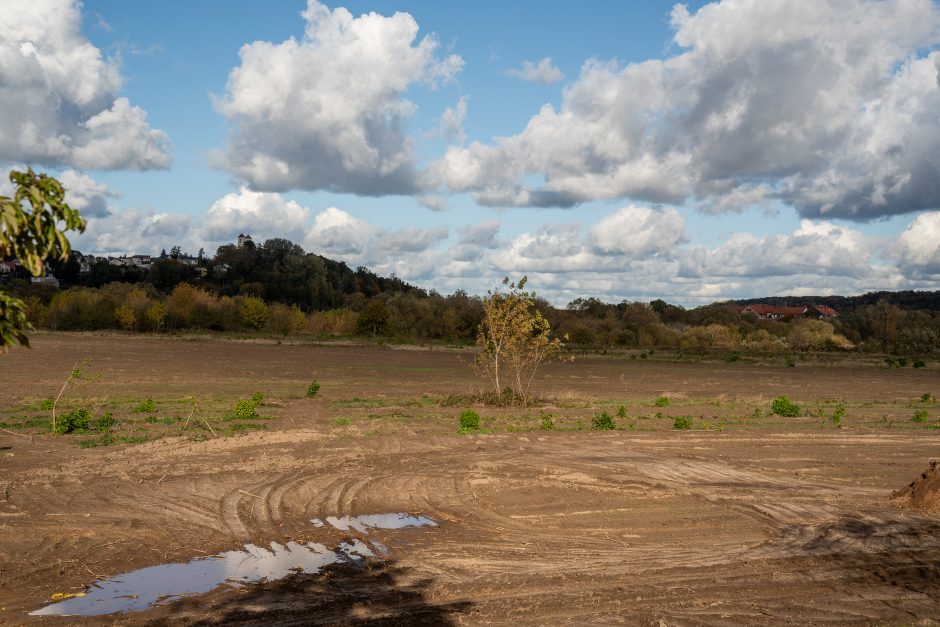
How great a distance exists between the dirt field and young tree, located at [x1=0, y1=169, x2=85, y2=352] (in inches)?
170

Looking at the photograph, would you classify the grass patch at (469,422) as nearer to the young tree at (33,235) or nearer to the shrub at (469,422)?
the shrub at (469,422)

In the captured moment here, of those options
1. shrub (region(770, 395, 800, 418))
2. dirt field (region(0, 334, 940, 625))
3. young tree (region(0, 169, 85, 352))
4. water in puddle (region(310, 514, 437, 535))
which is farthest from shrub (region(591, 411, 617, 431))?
young tree (region(0, 169, 85, 352))

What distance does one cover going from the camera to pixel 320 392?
3325 cm

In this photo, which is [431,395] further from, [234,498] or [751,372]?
[751,372]

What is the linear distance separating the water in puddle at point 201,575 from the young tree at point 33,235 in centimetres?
470

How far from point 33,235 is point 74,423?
17.3m

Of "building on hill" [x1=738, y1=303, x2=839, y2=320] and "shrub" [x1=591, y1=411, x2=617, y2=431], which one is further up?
"building on hill" [x1=738, y1=303, x2=839, y2=320]

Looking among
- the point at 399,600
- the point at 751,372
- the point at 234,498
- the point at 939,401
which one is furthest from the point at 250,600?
the point at 751,372

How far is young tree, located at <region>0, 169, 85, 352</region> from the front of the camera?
16.1 ft

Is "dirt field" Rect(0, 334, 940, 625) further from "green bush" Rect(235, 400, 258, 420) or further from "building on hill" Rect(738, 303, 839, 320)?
"building on hill" Rect(738, 303, 839, 320)

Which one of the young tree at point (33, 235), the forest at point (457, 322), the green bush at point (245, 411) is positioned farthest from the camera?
the forest at point (457, 322)

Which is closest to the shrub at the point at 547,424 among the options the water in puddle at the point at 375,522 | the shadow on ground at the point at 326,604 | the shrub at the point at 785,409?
the shrub at the point at 785,409

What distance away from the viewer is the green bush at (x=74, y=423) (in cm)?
1994

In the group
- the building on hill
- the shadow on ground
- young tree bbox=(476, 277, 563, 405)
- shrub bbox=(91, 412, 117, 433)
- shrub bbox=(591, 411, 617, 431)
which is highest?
the building on hill
